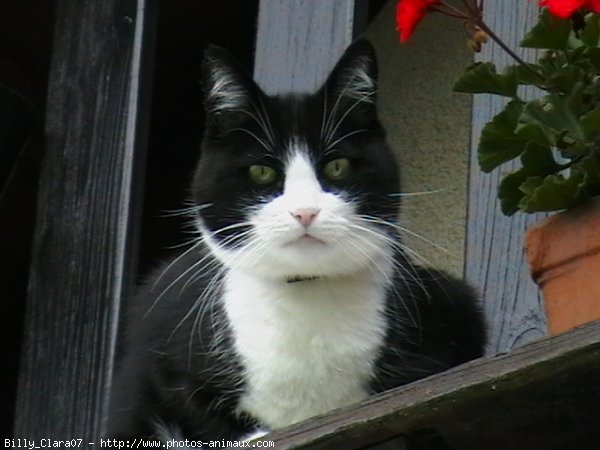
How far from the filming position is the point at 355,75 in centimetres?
206

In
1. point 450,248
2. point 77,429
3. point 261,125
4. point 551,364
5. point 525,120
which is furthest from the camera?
point 450,248

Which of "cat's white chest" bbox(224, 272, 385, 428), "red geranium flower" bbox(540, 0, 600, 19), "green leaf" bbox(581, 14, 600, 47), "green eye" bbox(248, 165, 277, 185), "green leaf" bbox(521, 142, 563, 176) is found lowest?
"cat's white chest" bbox(224, 272, 385, 428)

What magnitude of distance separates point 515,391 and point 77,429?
44.0 inches

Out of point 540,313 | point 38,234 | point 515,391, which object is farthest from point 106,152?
point 515,391

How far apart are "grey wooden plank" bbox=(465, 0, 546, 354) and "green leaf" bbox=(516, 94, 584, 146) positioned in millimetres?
463

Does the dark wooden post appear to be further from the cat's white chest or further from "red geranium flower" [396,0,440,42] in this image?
"red geranium flower" [396,0,440,42]

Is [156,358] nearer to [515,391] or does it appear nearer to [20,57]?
[515,391]

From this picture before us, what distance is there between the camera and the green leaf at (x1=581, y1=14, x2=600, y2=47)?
1734mm

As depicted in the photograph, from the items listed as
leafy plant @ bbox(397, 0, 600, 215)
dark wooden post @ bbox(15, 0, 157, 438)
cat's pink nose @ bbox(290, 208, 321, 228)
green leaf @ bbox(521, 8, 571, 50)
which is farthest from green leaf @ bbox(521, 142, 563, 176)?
dark wooden post @ bbox(15, 0, 157, 438)

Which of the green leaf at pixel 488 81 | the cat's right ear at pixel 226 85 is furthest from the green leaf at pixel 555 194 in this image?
the cat's right ear at pixel 226 85

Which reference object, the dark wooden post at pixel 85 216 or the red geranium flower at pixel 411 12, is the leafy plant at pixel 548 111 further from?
the dark wooden post at pixel 85 216

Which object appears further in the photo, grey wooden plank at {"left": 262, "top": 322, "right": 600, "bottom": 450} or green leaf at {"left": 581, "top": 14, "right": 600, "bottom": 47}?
green leaf at {"left": 581, "top": 14, "right": 600, "bottom": 47}

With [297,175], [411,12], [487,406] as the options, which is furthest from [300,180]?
[487,406]

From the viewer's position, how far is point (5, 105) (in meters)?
2.38
